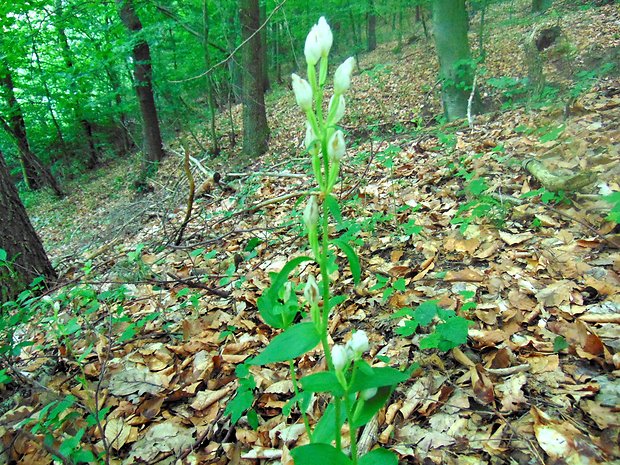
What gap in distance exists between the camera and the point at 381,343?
6.27ft

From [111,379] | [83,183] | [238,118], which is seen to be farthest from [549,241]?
[83,183]

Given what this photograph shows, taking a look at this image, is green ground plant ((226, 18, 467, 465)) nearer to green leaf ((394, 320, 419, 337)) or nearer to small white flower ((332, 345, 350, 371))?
small white flower ((332, 345, 350, 371))

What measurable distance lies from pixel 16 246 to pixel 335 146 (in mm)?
3462

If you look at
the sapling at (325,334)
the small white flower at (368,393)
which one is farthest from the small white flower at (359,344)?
the small white flower at (368,393)

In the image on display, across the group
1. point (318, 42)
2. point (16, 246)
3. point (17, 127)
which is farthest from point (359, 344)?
point (17, 127)

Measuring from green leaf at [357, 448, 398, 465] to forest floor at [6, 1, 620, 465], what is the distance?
1.33 ft

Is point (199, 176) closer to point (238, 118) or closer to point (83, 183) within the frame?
point (238, 118)

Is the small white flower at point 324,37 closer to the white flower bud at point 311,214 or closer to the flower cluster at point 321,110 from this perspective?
the flower cluster at point 321,110

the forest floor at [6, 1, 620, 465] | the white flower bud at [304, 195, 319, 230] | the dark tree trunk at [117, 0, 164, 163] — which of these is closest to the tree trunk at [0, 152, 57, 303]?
the forest floor at [6, 1, 620, 465]

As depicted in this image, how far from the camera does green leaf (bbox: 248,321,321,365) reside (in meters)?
0.94

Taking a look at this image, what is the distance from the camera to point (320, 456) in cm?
94

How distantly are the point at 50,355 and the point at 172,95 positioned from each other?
31.0ft

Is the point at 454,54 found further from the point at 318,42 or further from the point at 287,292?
the point at 287,292

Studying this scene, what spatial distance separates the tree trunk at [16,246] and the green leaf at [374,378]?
319cm
